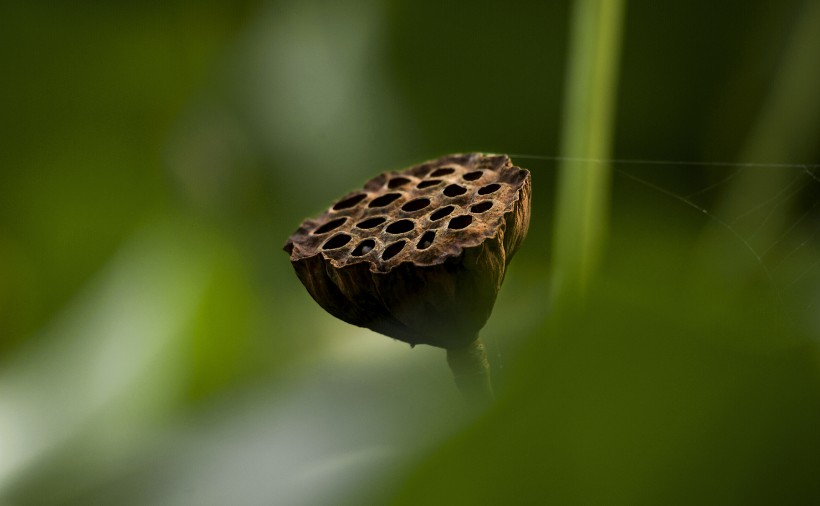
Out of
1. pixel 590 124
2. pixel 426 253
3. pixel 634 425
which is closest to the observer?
pixel 634 425

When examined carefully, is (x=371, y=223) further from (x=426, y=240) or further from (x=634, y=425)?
(x=634, y=425)

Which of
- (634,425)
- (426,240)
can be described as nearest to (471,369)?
(426,240)

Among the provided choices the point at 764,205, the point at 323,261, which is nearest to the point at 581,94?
the point at 764,205

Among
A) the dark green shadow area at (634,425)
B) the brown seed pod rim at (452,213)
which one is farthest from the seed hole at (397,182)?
the dark green shadow area at (634,425)

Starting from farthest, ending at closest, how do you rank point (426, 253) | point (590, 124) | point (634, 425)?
1. point (590, 124)
2. point (426, 253)
3. point (634, 425)

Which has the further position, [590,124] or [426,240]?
[590,124]

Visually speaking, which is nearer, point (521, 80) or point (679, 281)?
point (679, 281)

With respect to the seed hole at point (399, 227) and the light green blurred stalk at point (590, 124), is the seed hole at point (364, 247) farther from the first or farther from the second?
the light green blurred stalk at point (590, 124)

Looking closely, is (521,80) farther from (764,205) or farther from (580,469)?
(580,469)
